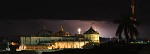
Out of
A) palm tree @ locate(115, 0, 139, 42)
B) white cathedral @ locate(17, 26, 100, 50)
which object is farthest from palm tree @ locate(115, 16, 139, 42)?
white cathedral @ locate(17, 26, 100, 50)

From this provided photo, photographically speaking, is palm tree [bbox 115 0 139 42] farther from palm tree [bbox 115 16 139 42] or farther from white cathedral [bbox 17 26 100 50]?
white cathedral [bbox 17 26 100 50]

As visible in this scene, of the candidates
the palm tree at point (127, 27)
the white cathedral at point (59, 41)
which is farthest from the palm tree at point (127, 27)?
the white cathedral at point (59, 41)

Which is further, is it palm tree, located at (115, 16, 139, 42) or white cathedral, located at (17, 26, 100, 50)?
white cathedral, located at (17, 26, 100, 50)

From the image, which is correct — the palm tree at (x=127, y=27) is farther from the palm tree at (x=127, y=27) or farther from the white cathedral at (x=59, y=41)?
the white cathedral at (x=59, y=41)

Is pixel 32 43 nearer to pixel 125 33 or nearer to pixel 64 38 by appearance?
pixel 64 38

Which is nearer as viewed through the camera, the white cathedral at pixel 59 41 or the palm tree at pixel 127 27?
the palm tree at pixel 127 27

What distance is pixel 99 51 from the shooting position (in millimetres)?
64125

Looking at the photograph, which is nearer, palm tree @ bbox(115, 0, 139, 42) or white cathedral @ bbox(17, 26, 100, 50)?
palm tree @ bbox(115, 0, 139, 42)

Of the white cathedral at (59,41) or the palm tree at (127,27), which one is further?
the white cathedral at (59,41)

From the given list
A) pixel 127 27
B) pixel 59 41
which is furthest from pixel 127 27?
pixel 59 41

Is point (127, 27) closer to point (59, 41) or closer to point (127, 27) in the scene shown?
point (127, 27)

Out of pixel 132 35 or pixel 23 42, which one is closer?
pixel 132 35

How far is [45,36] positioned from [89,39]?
12.1 meters

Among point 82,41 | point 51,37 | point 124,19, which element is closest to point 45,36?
point 51,37
